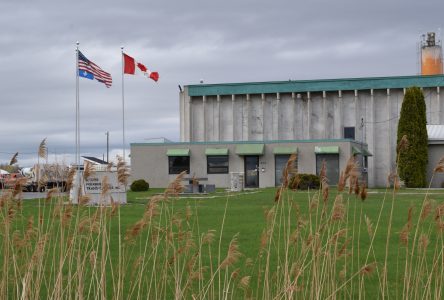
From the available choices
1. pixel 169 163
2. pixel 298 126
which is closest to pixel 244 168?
pixel 169 163

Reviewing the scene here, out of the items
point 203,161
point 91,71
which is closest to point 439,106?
point 203,161

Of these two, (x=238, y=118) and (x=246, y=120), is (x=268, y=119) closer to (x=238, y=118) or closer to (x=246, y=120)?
(x=246, y=120)

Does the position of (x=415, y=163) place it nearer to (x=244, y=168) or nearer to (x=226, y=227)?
(x=244, y=168)

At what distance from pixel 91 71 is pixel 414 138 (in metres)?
26.8

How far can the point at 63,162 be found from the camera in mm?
8625

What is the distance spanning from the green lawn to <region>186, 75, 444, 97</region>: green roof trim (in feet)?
117

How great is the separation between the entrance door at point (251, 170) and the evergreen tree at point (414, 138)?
951 centimetres

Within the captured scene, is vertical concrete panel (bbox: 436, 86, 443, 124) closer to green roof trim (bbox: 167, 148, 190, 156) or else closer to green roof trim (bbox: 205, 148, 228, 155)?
green roof trim (bbox: 205, 148, 228, 155)

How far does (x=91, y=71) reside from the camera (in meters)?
27.5

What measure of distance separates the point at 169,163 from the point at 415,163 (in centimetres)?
1651

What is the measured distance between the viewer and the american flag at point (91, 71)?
26922 millimetres

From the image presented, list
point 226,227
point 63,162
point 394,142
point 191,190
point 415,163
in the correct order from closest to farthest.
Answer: point 63,162, point 226,227, point 191,190, point 415,163, point 394,142

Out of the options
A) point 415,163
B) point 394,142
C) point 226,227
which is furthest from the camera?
point 394,142

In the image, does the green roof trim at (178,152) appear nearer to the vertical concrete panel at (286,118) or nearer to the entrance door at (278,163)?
the entrance door at (278,163)
